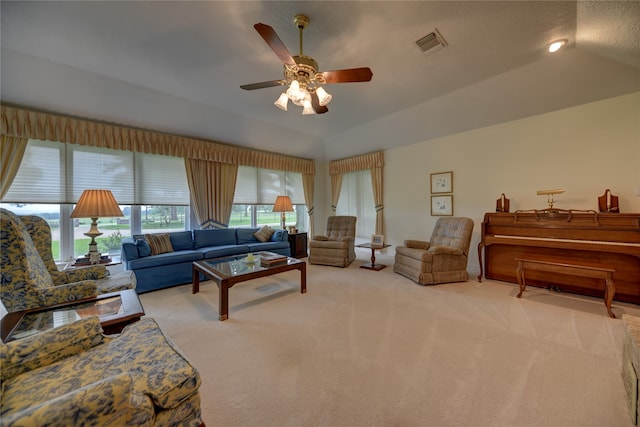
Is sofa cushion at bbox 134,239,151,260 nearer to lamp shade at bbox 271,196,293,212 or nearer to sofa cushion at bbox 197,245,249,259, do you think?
sofa cushion at bbox 197,245,249,259

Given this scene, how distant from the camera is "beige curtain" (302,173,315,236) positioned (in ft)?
20.7

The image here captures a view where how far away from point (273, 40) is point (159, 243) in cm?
337

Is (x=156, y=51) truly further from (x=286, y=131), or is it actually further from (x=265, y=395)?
(x=265, y=395)

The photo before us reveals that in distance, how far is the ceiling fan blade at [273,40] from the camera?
1693 mm

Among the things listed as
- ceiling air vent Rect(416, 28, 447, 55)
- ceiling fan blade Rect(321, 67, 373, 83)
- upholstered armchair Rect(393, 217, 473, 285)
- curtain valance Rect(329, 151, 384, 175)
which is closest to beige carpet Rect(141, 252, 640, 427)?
upholstered armchair Rect(393, 217, 473, 285)

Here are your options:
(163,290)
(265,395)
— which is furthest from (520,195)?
(163,290)

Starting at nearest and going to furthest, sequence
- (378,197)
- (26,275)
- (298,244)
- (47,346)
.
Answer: (47,346) → (26,275) → (298,244) → (378,197)

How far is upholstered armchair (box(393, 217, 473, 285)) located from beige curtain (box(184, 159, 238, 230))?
3557 millimetres

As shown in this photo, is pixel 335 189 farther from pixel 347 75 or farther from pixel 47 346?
pixel 47 346

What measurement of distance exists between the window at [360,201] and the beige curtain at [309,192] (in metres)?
0.79

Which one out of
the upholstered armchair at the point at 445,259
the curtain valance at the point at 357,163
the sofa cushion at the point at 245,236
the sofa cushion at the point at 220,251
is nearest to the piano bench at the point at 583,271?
the upholstered armchair at the point at 445,259

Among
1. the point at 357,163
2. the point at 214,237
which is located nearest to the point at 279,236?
the point at 214,237

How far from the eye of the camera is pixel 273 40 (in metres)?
1.83

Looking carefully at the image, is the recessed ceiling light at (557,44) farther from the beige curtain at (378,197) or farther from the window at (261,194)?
the window at (261,194)
